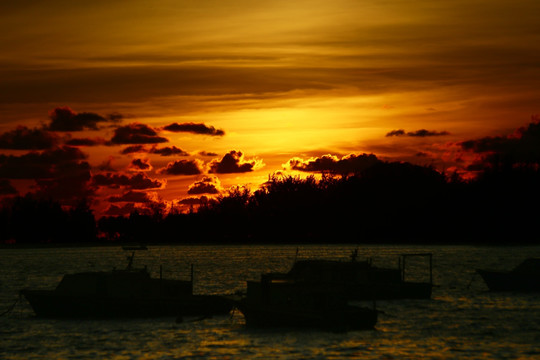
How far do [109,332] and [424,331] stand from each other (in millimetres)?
22229

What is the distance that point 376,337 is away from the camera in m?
58.6

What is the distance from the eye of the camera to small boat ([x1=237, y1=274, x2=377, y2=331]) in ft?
188

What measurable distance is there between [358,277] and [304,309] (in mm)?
19629

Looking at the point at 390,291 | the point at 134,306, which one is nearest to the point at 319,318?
the point at 134,306

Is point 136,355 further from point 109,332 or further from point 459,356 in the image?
point 459,356

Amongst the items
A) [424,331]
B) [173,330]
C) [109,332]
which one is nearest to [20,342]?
[109,332]

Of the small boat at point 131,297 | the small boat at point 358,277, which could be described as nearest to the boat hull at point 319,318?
the small boat at point 131,297

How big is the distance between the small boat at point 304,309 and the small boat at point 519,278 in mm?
36617

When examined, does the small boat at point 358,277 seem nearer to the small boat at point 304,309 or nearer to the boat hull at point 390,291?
the boat hull at point 390,291

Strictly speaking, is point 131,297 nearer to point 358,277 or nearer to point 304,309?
point 304,309

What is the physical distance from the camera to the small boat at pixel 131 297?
6669 centimetres

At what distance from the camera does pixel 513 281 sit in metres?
90.8

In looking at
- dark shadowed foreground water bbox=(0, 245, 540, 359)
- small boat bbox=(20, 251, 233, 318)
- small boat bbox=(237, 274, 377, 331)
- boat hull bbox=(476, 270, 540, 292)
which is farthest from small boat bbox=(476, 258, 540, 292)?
small boat bbox=(237, 274, 377, 331)

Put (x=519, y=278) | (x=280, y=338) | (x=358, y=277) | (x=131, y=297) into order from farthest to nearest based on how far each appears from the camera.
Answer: (x=519, y=278) → (x=358, y=277) → (x=131, y=297) → (x=280, y=338)
